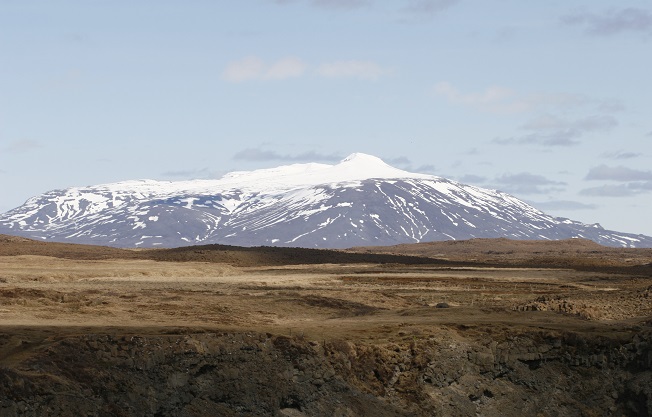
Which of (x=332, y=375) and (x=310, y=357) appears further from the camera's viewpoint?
(x=310, y=357)

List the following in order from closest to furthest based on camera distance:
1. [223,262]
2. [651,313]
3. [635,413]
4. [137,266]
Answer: [635,413]
[651,313]
[137,266]
[223,262]

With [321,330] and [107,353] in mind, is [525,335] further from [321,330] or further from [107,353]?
[107,353]

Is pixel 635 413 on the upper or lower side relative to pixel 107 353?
lower

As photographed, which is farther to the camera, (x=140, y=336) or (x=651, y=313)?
(x=651, y=313)

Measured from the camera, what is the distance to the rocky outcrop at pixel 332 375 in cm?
2677

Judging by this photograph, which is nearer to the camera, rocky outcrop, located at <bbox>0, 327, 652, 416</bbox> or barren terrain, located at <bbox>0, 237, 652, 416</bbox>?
rocky outcrop, located at <bbox>0, 327, 652, 416</bbox>

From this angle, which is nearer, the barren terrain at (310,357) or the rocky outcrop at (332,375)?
the rocky outcrop at (332,375)

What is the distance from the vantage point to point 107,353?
28031 mm

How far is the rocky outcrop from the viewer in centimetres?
2677

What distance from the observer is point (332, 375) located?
30.3 metres

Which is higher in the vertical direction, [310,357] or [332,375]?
[310,357]

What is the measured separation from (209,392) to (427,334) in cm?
847

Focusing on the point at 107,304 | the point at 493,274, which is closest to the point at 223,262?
the point at 493,274

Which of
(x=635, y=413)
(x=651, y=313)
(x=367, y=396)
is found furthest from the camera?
(x=651, y=313)
